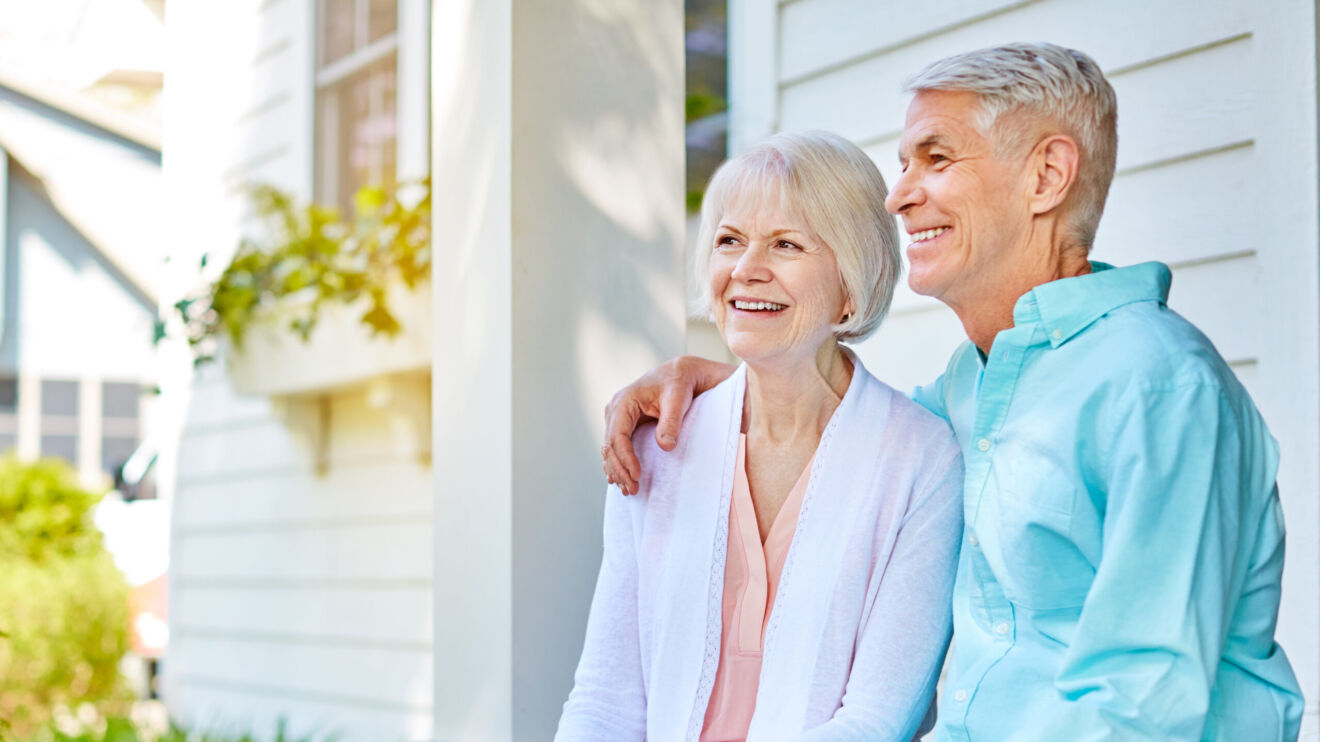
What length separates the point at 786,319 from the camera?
1.70m

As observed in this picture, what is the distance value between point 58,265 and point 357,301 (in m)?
9.36

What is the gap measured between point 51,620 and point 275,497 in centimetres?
349

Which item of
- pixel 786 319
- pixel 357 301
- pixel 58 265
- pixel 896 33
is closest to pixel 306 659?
pixel 357 301

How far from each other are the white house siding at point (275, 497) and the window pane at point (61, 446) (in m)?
7.93

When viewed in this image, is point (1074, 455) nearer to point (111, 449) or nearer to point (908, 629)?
point (908, 629)

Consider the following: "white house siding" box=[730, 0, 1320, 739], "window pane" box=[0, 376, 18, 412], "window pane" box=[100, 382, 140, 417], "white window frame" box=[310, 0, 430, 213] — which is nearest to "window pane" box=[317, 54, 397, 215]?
"white window frame" box=[310, 0, 430, 213]

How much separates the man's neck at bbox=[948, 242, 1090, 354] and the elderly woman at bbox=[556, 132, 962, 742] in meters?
0.18

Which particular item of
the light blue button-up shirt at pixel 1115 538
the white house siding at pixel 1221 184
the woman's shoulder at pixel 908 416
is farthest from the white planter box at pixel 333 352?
the light blue button-up shirt at pixel 1115 538

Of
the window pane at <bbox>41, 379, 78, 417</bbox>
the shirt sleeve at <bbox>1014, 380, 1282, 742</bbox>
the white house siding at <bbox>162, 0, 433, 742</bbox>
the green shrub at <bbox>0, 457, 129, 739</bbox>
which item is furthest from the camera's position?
the window pane at <bbox>41, 379, 78, 417</bbox>

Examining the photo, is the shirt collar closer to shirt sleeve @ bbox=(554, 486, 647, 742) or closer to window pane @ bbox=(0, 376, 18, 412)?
Answer: shirt sleeve @ bbox=(554, 486, 647, 742)

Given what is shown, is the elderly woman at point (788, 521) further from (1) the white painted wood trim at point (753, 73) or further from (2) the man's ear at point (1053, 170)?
→ (1) the white painted wood trim at point (753, 73)

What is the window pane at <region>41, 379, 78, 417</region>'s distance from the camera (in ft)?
42.2

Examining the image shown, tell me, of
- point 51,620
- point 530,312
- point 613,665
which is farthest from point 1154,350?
point 51,620

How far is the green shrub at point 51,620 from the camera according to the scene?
755cm
